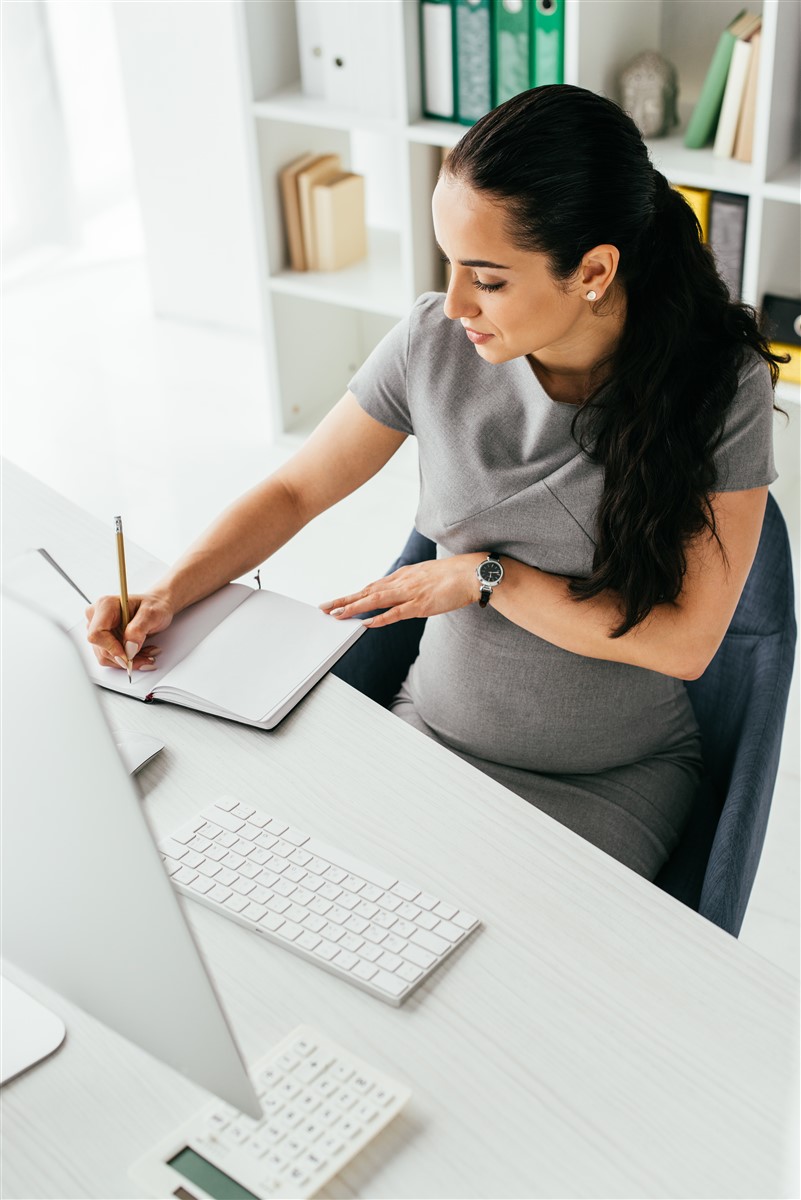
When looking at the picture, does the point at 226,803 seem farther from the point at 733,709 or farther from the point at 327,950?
the point at 733,709

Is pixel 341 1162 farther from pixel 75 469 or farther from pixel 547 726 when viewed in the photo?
pixel 75 469

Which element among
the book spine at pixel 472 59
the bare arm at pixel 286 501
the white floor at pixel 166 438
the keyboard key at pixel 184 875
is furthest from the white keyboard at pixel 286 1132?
the book spine at pixel 472 59

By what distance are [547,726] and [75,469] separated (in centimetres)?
227

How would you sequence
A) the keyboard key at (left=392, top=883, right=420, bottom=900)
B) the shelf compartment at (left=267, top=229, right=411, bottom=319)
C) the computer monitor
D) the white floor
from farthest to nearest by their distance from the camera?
1. the shelf compartment at (left=267, top=229, right=411, bottom=319)
2. the white floor
3. the keyboard key at (left=392, top=883, right=420, bottom=900)
4. the computer monitor

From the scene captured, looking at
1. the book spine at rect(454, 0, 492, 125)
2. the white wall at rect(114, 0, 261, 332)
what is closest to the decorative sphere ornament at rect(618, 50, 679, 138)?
the book spine at rect(454, 0, 492, 125)

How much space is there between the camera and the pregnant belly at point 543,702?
1.49 metres

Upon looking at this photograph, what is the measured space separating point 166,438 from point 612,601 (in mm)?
2372

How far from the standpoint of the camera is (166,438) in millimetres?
3559

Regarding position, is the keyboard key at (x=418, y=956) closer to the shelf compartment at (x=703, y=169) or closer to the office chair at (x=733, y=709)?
the office chair at (x=733, y=709)

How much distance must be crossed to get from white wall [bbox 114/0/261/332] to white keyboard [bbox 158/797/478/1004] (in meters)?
2.58

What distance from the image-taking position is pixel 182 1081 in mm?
968

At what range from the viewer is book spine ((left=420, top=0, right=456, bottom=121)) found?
2.73 m

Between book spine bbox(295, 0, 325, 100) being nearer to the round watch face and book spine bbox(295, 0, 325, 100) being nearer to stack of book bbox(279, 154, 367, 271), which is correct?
stack of book bbox(279, 154, 367, 271)

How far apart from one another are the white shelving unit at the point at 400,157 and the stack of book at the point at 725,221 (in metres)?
0.04
